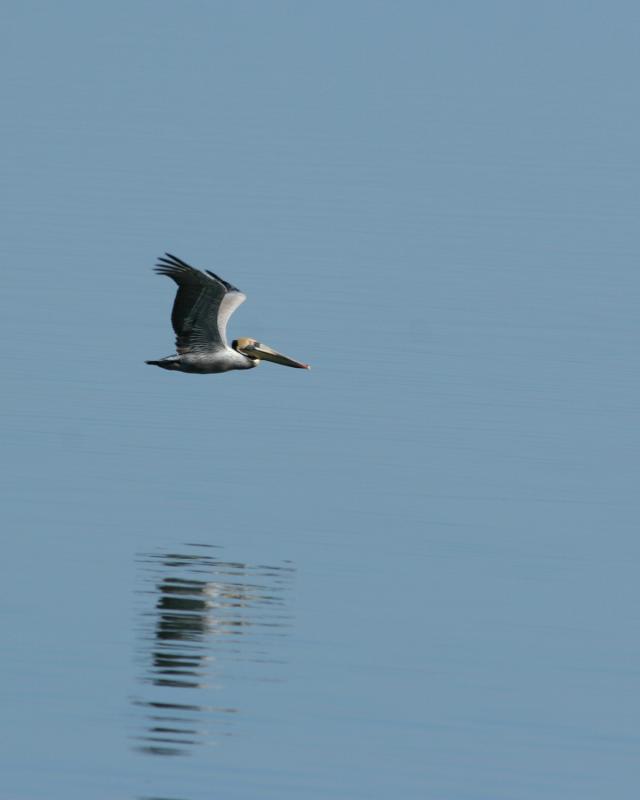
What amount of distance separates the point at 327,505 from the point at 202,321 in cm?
242

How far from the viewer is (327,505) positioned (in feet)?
86.6

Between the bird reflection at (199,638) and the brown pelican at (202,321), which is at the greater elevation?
the brown pelican at (202,321)

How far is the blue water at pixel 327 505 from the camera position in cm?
1864

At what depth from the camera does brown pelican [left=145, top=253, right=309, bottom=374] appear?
2559cm

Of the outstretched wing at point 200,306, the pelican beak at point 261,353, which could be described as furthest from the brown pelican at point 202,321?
the pelican beak at point 261,353

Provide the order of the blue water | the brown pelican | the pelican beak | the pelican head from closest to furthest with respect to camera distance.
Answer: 1. the blue water
2. the brown pelican
3. the pelican head
4. the pelican beak

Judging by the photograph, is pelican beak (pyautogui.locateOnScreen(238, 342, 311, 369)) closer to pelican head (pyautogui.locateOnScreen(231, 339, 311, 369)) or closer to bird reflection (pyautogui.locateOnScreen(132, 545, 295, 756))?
pelican head (pyautogui.locateOnScreen(231, 339, 311, 369))

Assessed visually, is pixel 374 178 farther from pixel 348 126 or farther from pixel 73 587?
pixel 73 587

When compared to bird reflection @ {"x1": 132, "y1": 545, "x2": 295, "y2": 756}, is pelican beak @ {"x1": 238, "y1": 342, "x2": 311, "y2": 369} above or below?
above

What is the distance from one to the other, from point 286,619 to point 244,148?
180 ft

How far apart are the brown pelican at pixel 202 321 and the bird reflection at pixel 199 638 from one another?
10.2 ft

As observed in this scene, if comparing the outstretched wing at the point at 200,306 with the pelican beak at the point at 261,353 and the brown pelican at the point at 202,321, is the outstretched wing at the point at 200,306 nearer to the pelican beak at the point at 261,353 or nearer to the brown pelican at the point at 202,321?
the brown pelican at the point at 202,321

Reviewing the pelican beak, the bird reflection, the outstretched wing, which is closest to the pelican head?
the pelican beak

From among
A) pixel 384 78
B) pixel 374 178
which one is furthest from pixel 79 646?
pixel 384 78
